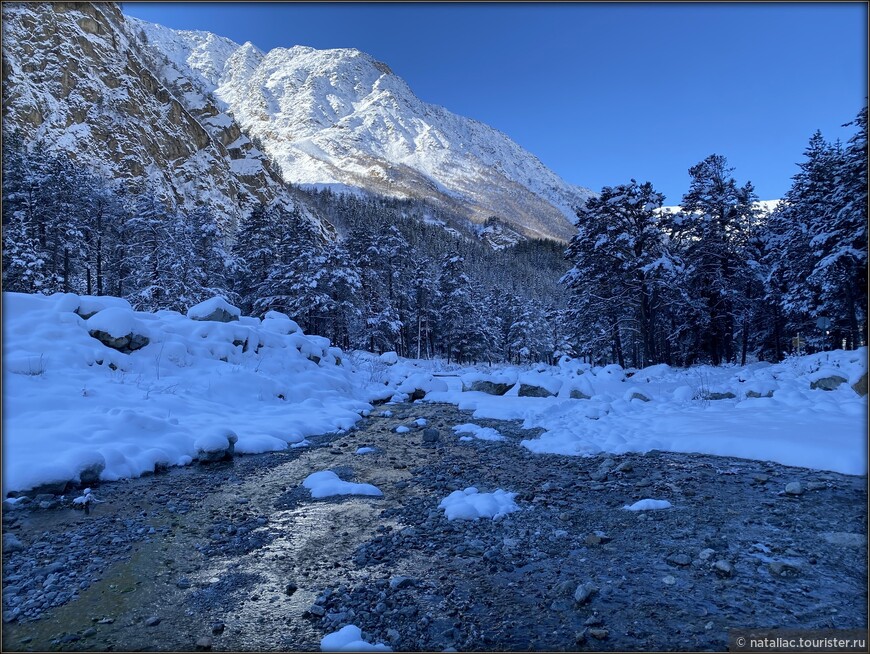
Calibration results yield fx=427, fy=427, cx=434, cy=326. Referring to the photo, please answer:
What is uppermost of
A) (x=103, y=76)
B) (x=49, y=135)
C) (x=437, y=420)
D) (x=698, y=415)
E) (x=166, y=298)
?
(x=103, y=76)

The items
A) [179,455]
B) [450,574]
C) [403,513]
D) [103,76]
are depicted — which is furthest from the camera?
[103,76]

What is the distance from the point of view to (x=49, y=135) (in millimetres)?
71500

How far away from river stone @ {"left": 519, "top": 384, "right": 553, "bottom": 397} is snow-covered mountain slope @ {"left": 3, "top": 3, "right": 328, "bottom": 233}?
81.0 m

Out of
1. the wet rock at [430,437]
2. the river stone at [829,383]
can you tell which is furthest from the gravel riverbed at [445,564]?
the river stone at [829,383]

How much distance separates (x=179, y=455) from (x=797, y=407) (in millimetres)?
12835

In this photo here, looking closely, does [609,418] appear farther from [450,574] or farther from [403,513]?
[450,574]

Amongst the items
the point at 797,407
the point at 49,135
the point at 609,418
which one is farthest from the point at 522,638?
the point at 49,135

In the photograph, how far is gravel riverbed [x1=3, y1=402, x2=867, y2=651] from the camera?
358cm

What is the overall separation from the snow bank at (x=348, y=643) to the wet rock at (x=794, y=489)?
5597mm

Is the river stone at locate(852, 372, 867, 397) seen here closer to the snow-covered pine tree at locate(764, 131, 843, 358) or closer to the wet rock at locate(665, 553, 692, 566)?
the wet rock at locate(665, 553, 692, 566)

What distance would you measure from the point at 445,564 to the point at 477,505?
1494mm

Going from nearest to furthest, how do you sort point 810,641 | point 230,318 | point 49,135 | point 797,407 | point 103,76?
point 810,641
point 797,407
point 230,318
point 49,135
point 103,76

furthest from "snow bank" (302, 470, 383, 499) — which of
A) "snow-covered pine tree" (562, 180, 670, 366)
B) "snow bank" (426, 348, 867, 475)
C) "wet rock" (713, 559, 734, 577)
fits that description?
"snow-covered pine tree" (562, 180, 670, 366)

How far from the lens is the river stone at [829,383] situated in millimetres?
10367
